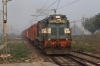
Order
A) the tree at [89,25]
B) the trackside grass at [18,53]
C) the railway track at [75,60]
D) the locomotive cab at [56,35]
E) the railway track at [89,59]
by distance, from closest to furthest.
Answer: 1. the railway track at [75,60]
2. the railway track at [89,59]
3. the trackside grass at [18,53]
4. the locomotive cab at [56,35]
5. the tree at [89,25]

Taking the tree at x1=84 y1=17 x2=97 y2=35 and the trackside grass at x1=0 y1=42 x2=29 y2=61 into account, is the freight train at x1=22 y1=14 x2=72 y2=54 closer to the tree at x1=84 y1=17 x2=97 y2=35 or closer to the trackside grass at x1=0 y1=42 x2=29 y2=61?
the trackside grass at x1=0 y1=42 x2=29 y2=61

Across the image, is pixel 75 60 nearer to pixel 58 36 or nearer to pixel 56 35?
pixel 58 36

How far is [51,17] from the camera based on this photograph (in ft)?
64.9

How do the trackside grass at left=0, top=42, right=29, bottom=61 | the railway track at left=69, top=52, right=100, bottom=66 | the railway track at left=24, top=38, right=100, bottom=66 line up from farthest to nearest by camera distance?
1. the trackside grass at left=0, top=42, right=29, bottom=61
2. the railway track at left=69, top=52, right=100, bottom=66
3. the railway track at left=24, top=38, right=100, bottom=66

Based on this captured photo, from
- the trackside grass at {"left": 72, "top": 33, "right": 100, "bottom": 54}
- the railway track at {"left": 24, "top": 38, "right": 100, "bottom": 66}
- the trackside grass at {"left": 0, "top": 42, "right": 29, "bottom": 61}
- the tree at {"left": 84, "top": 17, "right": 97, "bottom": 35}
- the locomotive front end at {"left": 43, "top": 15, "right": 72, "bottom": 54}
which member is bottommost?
the railway track at {"left": 24, "top": 38, "right": 100, "bottom": 66}

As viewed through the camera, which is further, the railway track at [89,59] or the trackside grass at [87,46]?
the trackside grass at [87,46]

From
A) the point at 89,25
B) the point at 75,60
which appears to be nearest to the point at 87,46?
the point at 75,60

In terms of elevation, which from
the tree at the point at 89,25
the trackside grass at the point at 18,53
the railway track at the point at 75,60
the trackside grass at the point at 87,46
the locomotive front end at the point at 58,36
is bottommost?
the railway track at the point at 75,60

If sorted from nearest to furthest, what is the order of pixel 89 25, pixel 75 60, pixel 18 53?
pixel 75 60 → pixel 18 53 → pixel 89 25

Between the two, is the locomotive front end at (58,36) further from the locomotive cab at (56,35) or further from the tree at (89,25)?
the tree at (89,25)

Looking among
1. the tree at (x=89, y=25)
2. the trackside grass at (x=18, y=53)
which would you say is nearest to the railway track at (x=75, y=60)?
the trackside grass at (x=18, y=53)

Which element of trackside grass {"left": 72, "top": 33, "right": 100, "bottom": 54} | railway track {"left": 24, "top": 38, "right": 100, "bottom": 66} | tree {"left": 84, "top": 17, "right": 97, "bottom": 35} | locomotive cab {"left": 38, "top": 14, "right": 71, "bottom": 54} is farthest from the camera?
tree {"left": 84, "top": 17, "right": 97, "bottom": 35}

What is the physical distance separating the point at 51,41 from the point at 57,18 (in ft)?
7.59

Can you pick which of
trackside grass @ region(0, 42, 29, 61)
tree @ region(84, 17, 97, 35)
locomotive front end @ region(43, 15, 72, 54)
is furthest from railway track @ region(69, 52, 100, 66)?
tree @ region(84, 17, 97, 35)
